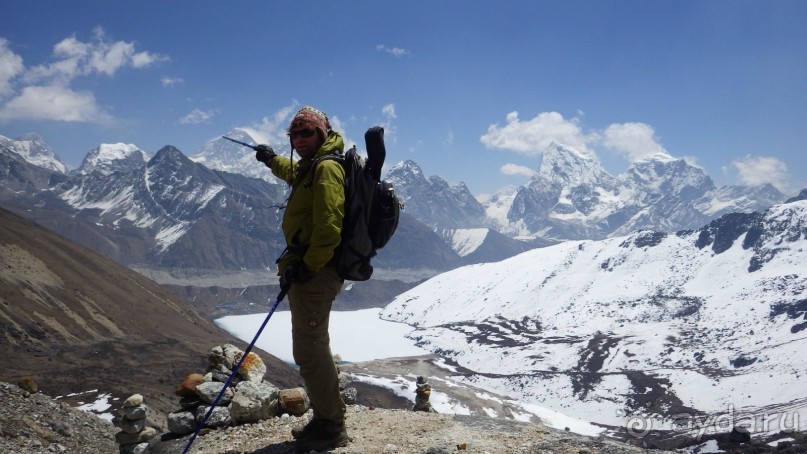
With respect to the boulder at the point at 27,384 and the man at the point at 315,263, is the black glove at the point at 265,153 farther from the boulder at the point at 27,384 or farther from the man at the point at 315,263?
the boulder at the point at 27,384

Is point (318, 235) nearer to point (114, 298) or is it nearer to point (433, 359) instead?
point (114, 298)

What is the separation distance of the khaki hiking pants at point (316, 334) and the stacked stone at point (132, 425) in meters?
3.87

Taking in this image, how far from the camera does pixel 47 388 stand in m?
64.8

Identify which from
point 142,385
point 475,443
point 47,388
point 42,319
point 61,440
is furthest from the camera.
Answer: point 42,319

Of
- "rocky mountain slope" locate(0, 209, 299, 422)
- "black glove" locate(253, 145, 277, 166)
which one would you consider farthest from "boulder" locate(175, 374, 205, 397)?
"rocky mountain slope" locate(0, 209, 299, 422)

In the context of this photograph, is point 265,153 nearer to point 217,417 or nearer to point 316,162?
point 316,162

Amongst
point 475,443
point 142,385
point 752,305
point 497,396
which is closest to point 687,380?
point 497,396

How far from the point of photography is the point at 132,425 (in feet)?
29.5

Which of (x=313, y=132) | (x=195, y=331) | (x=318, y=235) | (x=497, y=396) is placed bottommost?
(x=497, y=396)

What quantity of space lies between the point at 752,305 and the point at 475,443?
236838 millimetres

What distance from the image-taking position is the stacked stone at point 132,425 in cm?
889

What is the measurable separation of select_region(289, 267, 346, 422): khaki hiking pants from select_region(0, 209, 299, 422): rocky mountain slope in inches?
2332

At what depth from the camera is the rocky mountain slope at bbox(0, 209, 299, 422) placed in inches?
3041

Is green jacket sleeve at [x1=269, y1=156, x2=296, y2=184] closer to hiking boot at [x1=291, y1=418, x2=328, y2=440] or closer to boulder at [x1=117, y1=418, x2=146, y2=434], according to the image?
hiking boot at [x1=291, y1=418, x2=328, y2=440]
